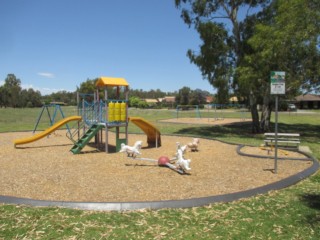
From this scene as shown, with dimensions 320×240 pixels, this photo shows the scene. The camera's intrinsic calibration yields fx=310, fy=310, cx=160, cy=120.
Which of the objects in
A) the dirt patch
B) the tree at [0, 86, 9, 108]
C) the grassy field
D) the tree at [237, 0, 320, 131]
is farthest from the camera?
the tree at [0, 86, 9, 108]

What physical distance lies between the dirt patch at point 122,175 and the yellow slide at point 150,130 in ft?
4.77

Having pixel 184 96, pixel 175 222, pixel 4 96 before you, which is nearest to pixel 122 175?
pixel 175 222

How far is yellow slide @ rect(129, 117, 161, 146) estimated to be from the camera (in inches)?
461

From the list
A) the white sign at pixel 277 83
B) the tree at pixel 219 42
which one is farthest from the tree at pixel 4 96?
the white sign at pixel 277 83

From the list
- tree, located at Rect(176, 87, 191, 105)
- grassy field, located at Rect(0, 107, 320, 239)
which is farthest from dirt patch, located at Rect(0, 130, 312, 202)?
tree, located at Rect(176, 87, 191, 105)

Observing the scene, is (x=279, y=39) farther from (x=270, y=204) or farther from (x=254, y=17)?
→ (x=270, y=204)

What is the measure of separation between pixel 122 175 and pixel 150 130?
5.16m

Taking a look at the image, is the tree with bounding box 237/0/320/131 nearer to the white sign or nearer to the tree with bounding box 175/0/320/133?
the tree with bounding box 175/0/320/133

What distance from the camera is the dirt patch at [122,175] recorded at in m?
5.83

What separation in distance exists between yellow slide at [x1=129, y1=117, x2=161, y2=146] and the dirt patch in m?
1.45

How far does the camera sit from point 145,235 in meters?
3.99

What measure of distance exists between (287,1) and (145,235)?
13.5 meters

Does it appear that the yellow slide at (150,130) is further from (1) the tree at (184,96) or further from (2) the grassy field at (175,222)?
(1) the tree at (184,96)

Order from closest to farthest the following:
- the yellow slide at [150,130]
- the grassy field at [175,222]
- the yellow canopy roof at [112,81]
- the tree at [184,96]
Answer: the grassy field at [175,222]
the yellow canopy roof at [112,81]
the yellow slide at [150,130]
the tree at [184,96]
